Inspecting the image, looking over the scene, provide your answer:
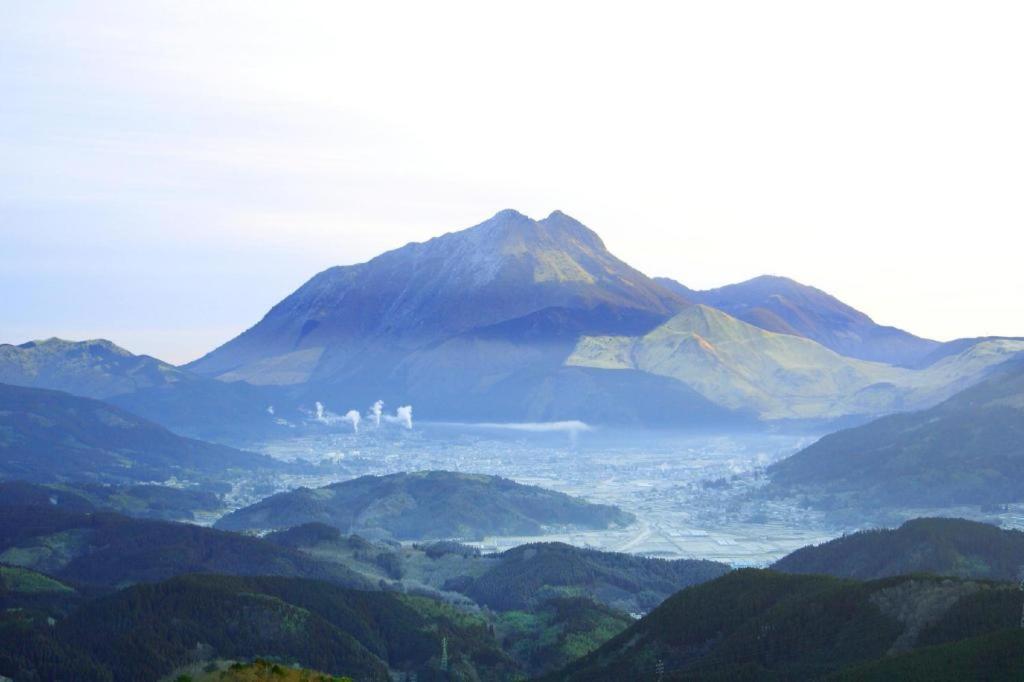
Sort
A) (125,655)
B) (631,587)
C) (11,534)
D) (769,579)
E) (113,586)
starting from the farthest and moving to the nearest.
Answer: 1. (11,534)
2. (631,587)
3. (113,586)
4. (769,579)
5. (125,655)

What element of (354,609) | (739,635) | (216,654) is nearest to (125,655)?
(216,654)

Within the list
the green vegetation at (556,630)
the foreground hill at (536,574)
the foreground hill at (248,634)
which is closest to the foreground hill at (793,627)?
the green vegetation at (556,630)

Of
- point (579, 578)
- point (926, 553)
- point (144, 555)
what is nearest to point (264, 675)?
point (579, 578)

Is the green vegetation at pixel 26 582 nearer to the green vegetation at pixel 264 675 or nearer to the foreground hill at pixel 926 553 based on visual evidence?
the green vegetation at pixel 264 675

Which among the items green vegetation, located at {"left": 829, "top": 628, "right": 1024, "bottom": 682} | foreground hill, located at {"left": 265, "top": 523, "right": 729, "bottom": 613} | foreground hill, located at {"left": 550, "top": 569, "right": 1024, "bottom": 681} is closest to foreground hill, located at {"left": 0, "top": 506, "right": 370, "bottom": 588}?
foreground hill, located at {"left": 265, "top": 523, "right": 729, "bottom": 613}

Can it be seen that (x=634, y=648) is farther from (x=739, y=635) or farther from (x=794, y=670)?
(x=794, y=670)

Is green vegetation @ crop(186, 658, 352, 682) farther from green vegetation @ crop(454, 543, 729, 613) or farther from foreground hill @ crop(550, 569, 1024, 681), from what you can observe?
green vegetation @ crop(454, 543, 729, 613)
